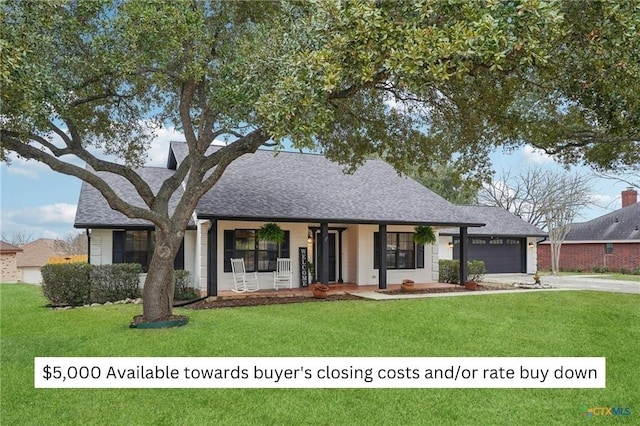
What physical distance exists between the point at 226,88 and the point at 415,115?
5449 mm

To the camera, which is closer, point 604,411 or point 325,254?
point 604,411

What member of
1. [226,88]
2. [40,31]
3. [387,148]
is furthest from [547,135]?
[40,31]

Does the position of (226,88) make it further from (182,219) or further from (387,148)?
(387,148)

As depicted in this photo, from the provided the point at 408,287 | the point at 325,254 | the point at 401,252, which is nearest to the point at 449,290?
the point at 408,287

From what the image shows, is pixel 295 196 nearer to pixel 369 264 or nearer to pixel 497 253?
pixel 369 264

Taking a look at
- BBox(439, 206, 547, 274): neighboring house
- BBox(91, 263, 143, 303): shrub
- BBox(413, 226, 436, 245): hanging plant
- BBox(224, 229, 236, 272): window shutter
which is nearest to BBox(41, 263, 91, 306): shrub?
BBox(91, 263, 143, 303): shrub

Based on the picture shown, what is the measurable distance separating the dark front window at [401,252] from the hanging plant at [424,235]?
2.77ft

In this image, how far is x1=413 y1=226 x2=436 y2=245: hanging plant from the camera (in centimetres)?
1616

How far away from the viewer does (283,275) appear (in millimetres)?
14984

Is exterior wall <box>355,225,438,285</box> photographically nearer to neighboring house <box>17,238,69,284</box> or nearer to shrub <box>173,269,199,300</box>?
shrub <box>173,269,199,300</box>

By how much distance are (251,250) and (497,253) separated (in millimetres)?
16522

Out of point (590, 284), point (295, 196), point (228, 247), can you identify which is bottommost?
point (590, 284)

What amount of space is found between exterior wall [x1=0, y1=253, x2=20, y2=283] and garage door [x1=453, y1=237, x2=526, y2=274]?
24.5 meters

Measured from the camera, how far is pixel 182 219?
10.1 m
